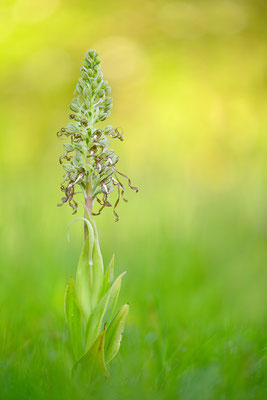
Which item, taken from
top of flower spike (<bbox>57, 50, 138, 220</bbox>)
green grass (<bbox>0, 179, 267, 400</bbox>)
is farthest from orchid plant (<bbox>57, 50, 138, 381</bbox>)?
green grass (<bbox>0, 179, 267, 400</bbox>)

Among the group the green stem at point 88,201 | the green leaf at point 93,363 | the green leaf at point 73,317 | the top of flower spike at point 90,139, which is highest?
the top of flower spike at point 90,139

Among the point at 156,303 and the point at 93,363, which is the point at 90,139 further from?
the point at 156,303

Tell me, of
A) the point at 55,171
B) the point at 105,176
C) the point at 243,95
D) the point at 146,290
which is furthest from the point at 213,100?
the point at 105,176

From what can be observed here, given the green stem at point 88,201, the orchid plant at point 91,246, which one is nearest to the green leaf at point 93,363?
the orchid plant at point 91,246

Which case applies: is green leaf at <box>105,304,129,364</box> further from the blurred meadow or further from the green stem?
the green stem

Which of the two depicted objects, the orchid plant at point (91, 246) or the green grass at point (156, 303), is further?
the orchid plant at point (91, 246)

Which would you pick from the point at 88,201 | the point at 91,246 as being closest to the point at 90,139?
the point at 88,201

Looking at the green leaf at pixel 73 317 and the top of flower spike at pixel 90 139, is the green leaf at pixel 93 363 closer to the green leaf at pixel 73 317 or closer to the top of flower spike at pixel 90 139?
the green leaf at pixel 73 317
